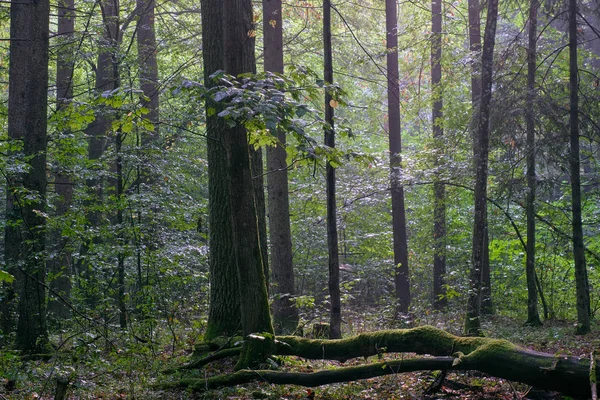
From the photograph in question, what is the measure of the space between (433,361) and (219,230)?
3.41m

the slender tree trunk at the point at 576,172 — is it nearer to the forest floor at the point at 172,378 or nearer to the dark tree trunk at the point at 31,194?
the forest floor at the point at 172,378

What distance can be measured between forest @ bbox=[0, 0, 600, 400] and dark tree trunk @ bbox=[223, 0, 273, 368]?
23 millimetres

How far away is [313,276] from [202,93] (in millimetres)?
13209

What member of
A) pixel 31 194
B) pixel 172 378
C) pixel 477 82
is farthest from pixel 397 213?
pixel 172 378

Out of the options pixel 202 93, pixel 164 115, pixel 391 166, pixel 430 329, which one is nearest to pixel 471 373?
pixel 430 329

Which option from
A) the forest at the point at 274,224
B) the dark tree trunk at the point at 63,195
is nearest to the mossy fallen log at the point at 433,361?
the forest at the point at 274,224

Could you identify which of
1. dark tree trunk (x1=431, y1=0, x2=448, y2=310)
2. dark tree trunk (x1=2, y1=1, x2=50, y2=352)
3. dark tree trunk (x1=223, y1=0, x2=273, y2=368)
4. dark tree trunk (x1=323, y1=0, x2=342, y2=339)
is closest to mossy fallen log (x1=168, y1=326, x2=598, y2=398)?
dark tree trunk (x1=223, y1=0, x2=273, y2=368)

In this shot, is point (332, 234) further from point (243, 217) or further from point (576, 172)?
point (576, 172)

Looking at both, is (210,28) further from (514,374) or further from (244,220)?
(514,374)

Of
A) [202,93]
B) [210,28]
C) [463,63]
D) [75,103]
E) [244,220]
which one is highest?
[463,63]

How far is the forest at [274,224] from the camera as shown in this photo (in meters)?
5.79

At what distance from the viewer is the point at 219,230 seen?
298 inches

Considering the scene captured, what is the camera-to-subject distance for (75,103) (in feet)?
24.7

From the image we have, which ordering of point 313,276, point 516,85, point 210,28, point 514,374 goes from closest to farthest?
point 514,374
point 210,28
point 516,85
point 313,276
